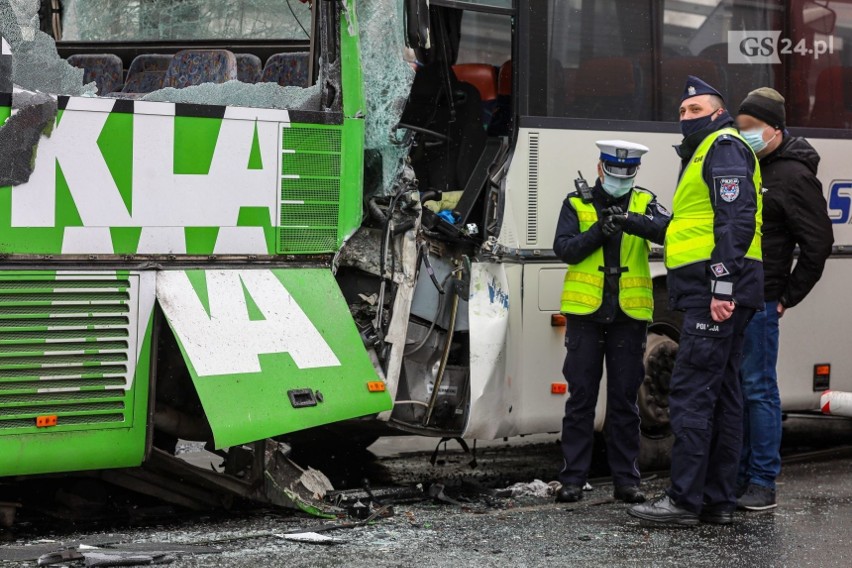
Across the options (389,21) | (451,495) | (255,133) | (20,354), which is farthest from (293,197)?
(451,495)

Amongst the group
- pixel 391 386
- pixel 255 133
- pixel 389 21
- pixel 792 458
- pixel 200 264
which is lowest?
pixel 792 458

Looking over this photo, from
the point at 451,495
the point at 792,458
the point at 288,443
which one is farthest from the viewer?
the point at 792,458

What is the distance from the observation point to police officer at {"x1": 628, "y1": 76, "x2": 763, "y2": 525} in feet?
19.0

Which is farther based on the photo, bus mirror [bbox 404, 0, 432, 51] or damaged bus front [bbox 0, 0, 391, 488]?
bus mirror [bbox 404, 0, 432, 51]

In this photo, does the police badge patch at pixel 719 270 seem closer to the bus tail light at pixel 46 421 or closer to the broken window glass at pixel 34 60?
the broken window glass at pixel 34 60

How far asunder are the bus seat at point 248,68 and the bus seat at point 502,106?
132 centimetres

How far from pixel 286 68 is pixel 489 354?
1733 mm

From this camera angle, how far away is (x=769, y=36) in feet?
24.5

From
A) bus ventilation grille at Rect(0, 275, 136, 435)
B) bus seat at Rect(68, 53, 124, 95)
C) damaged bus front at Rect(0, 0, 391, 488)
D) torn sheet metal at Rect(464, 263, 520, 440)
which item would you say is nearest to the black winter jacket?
torn sheet metal at Rect(464, 263, 520, 440)

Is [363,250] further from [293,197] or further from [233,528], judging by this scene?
[233,528]

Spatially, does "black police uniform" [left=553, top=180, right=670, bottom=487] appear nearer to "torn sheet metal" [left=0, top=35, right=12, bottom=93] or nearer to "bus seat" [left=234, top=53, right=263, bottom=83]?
"bus seat" [left=234, top=53, right=263, bottom=83]

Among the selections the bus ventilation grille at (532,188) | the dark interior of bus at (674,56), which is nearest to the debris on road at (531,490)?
the bus ventilation grille at (532,188)

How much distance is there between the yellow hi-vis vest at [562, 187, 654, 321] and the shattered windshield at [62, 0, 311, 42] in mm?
1709

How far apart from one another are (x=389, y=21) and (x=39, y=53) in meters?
1.65
